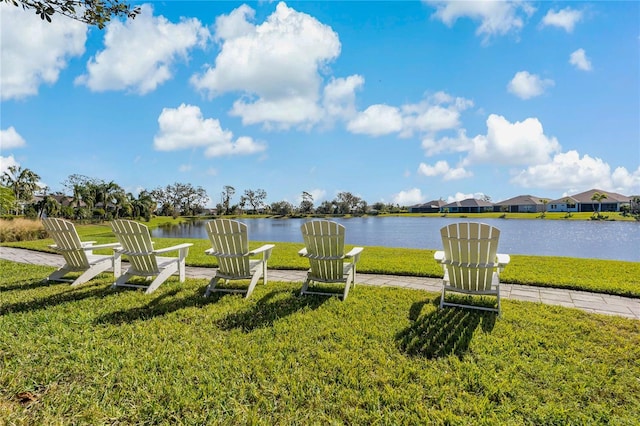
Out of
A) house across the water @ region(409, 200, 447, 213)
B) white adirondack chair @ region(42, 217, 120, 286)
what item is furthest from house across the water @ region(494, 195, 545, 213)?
white adirondack chair @ region(42, 217, 120, 286)

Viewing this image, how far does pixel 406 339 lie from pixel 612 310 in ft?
9.31

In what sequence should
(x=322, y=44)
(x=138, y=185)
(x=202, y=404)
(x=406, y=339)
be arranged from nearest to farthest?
(x=202, y=404), (x=406, y=339), (x=322, y=44), (x=138, y=185)

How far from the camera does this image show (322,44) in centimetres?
1005

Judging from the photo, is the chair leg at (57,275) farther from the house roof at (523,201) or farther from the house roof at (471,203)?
the house roof at (523,201)

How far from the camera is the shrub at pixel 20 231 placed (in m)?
12.5

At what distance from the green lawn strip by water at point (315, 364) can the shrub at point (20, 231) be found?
11788 millimetres

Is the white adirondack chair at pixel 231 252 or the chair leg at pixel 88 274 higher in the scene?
the white adirondack chair at pixel 231 252

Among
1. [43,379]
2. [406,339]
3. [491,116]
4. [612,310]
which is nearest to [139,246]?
[43,379]

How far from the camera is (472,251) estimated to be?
3.64 metres

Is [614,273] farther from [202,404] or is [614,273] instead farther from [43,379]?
[43,379]

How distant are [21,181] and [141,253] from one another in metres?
50.9

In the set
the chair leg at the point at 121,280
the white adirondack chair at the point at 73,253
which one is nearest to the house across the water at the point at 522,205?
the chair leg at the point at 121,280

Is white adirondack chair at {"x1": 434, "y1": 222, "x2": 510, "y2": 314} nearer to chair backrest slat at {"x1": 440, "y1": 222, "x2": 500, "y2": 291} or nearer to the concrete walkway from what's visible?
chair backrest slat at {"x1": 440, "y1": 222, "x2": 500, "y2": 291}

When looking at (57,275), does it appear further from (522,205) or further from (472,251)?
(522,205)
